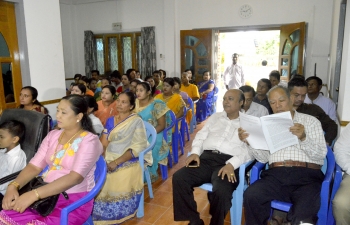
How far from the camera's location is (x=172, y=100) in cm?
417

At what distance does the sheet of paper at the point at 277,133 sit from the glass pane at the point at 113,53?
722cm

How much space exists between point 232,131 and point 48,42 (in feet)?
9.53

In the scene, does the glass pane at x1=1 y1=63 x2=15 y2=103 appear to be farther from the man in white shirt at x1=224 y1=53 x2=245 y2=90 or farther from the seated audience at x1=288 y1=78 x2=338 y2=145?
the man in white shirt at x1=224 y1=53 x2=245 y2=90

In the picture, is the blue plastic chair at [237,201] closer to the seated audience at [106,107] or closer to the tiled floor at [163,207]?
the tiled floor at [163,207]

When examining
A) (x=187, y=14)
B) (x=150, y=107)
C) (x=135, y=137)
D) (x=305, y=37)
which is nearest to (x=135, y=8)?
(x=187, y=14)

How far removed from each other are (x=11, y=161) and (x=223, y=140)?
5.23 feet

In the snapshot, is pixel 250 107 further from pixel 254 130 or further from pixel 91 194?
pixel 91 194

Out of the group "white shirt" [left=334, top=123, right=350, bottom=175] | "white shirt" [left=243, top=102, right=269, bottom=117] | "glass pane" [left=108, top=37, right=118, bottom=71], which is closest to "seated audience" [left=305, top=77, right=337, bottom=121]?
"white shirt" [left=243, top=102, right=269, bottom=117]

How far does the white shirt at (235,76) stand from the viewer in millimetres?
7500

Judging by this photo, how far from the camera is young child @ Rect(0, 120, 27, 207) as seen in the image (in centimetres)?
206

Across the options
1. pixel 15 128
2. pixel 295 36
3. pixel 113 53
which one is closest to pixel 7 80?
pixel 15 128

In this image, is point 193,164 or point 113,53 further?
point 113,53

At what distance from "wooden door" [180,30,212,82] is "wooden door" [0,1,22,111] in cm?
435

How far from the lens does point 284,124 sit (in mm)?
1873
